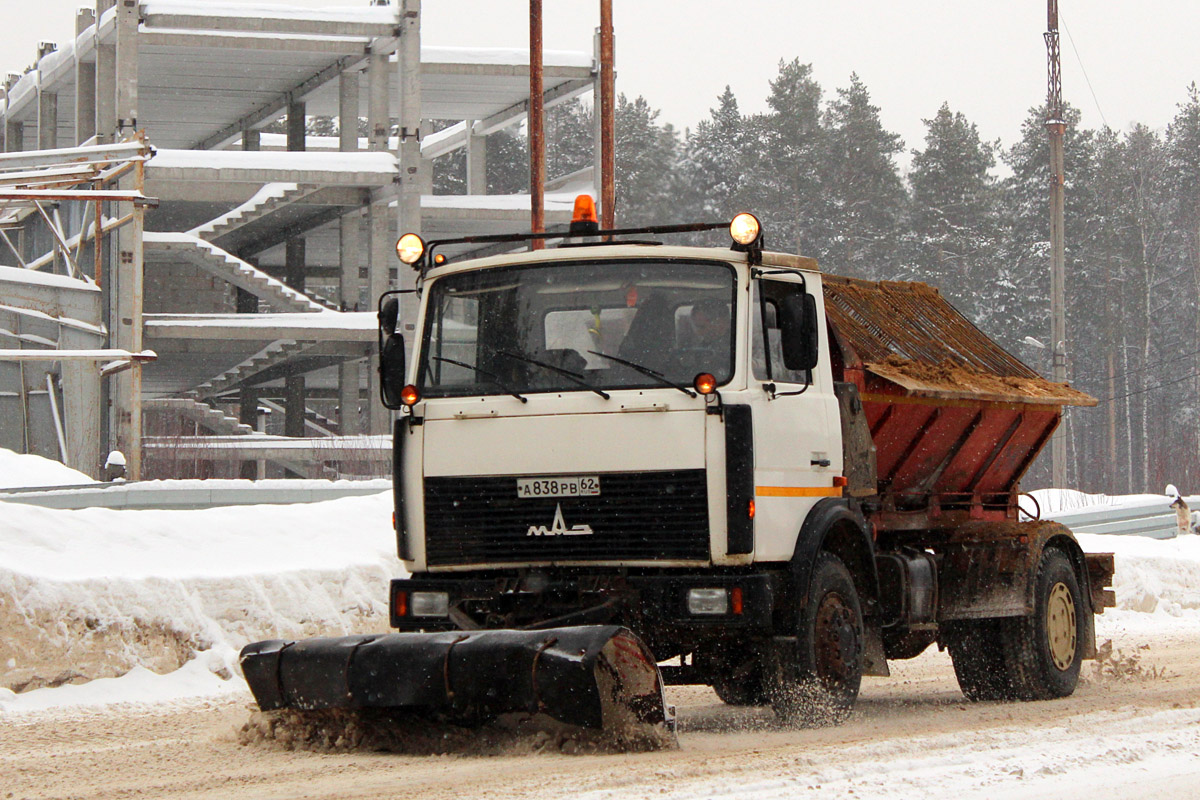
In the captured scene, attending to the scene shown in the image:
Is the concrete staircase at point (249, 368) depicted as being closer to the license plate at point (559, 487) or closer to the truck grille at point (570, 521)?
the truck grille at point (570, 521)

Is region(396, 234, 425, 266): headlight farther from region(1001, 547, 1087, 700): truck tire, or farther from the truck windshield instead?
region(1001, 547, 1087, 700): truck tire

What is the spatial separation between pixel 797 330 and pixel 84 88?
37588 mm

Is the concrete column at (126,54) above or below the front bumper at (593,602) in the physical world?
above

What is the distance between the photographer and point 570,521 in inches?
333

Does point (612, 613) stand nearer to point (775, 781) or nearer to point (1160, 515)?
point (775, 781)

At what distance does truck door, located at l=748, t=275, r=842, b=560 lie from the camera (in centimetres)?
852

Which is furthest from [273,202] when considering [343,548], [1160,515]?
[343,548]

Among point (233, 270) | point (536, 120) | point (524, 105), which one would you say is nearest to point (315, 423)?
point (524, 105)

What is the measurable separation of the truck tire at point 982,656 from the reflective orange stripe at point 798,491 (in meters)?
2.60

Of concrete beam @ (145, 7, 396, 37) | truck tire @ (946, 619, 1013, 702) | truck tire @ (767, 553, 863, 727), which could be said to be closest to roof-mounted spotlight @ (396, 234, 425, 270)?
truck tire @ (767, 553, 863, 727)

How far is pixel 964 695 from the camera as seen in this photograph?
11.9 m

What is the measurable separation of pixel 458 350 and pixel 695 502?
1.62m

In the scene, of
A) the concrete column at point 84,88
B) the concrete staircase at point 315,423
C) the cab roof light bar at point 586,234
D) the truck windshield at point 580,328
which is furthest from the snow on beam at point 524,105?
the truck windshield at point 580,328

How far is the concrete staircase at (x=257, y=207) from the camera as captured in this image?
40.0 meters
